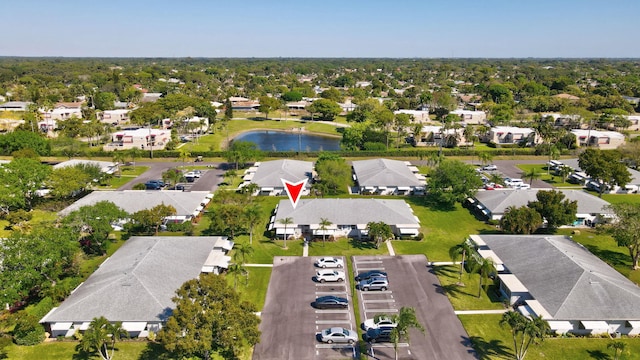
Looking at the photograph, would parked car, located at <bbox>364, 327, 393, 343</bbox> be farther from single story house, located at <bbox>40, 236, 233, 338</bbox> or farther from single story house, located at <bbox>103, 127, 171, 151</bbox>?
single story house, located at <bbox>103, 127, 171, 151</bbox>

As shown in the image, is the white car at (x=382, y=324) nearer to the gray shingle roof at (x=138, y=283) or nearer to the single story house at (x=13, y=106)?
the gray shingle roof at (x=138, y=283)

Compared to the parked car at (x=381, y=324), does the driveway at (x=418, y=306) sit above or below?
below

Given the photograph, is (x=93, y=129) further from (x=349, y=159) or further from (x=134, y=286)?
(x=134, y=286)

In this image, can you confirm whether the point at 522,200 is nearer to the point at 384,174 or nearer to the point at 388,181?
the point at 388,181


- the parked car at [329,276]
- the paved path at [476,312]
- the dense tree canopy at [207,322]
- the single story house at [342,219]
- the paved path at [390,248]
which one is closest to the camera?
the dense tree canopy at [207,322]

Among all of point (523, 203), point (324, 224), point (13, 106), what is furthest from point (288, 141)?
point (13, 106)

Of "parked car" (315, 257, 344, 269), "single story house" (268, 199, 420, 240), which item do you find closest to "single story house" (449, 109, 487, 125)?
"single story house" (268, 199, 420, 240)

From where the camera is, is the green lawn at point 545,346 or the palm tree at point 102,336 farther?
the green lawn at point 545,346

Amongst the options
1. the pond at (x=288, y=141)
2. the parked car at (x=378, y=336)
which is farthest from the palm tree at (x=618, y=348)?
the pond at (x=288, y=141)
